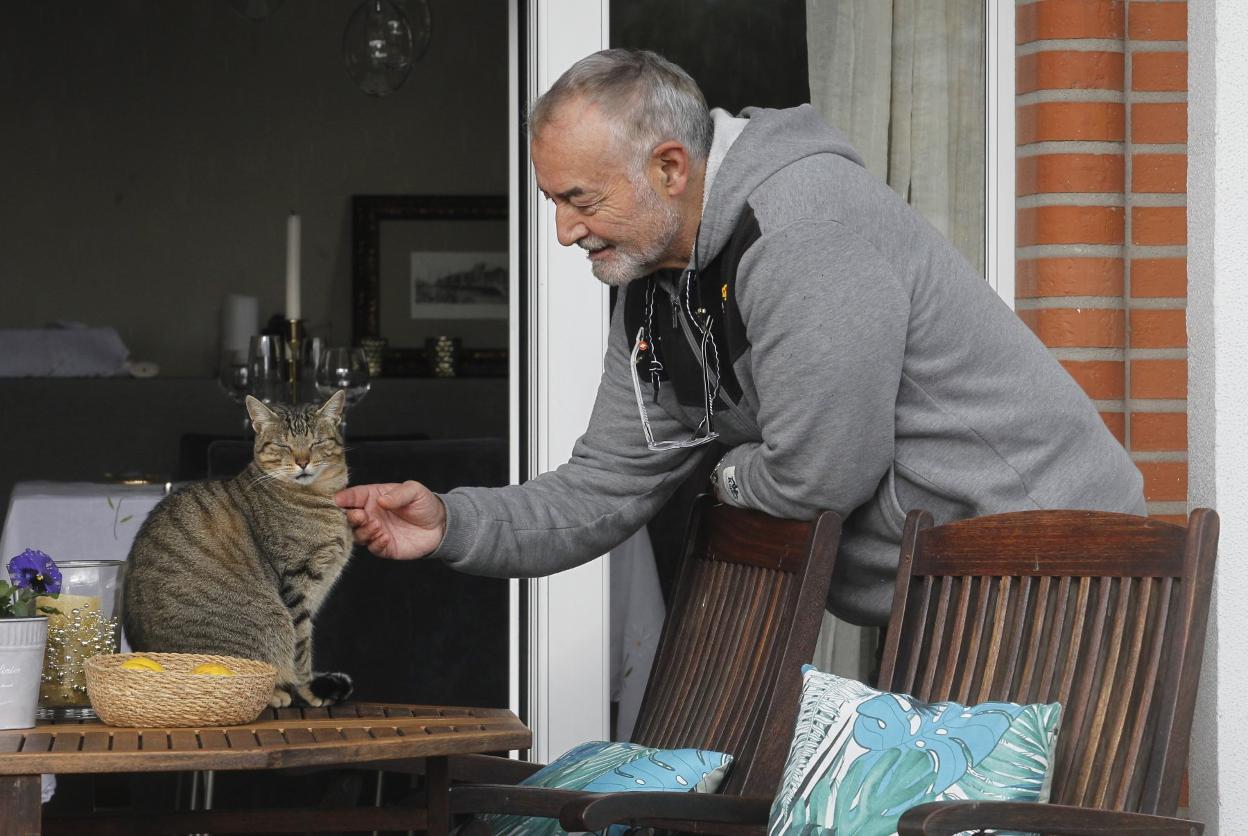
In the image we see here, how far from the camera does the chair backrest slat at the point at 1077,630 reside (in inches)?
64.5

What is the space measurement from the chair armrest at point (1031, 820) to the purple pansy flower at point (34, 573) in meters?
1.14

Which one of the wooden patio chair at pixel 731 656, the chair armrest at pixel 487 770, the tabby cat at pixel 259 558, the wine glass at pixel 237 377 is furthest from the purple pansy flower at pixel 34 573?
the wine glass at pixel 237 377

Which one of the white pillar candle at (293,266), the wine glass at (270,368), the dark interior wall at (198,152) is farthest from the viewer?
the dark interior wall at (198,152)

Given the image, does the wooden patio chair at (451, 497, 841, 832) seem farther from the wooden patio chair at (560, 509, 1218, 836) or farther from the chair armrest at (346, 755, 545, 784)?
the wooden patio chair at (560, 509, 1218, 836)

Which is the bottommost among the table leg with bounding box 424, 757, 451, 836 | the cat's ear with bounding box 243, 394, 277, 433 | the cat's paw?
the table leg with bounding box 424, 757, 451, 836

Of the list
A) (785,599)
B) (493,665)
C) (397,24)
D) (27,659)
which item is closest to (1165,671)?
(785,599)

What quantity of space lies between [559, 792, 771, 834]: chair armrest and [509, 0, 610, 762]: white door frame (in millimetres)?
1015

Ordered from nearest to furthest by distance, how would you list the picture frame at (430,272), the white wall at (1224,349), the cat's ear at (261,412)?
the white wall at (1224,349) < the cat's ear at (261,412) < the picture frame at (430,272)

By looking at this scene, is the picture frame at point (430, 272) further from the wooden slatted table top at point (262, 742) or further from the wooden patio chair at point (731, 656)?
the wooden slatted table top at point (262, 742)

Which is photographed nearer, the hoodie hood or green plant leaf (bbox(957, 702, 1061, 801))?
green plant leaf (bbox(957, 702, 1061, 801))

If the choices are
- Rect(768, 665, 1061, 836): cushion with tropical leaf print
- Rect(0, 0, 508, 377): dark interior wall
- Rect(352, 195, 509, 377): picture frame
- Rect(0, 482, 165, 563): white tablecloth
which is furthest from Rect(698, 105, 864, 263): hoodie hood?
Rect(0, 0, 508, 377): dark interior wall

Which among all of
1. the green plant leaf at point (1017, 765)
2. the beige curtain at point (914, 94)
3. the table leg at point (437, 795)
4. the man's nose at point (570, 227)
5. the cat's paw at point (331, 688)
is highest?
the beige curtain at point (914, 94)

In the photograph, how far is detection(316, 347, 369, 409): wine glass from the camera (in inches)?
153

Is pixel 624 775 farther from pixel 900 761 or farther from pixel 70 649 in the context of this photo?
pixel 70 649
